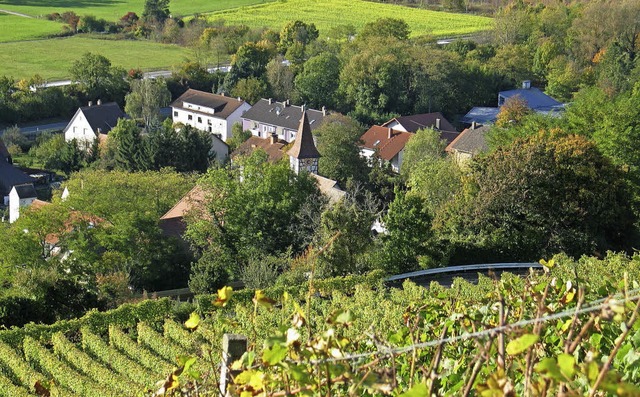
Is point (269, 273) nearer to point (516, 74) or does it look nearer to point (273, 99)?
point (273, 99)

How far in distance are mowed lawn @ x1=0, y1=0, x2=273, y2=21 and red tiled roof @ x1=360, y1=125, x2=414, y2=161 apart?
44.9 metres

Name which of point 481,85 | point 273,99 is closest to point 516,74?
point 481,85

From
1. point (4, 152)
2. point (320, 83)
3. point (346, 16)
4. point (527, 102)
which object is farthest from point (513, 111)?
point (346, 16)

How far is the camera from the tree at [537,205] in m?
20.2

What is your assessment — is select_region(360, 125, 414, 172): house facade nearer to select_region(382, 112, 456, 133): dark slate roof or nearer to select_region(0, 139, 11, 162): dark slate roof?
select_region(382, 112, 456, 133): dark slate roof

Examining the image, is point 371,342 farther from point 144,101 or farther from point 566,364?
point 144,101

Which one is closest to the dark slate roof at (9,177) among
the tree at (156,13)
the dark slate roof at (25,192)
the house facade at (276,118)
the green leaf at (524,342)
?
the dark slate roof at (25,192)

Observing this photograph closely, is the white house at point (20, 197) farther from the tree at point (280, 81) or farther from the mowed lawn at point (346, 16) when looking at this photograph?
the mowed lawn at point (346, 16)

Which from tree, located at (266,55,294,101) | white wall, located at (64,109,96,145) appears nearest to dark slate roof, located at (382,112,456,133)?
tree, located at (266,55,294,101)

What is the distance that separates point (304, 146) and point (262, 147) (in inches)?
336

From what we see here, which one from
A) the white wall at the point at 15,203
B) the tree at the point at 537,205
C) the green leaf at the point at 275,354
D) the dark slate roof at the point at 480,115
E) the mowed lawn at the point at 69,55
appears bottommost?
the dark slate roof at the point at 480,115

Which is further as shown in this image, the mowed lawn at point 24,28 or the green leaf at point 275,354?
the mowed lawn at point 24,28

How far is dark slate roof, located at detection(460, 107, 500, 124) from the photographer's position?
4775 centimetres

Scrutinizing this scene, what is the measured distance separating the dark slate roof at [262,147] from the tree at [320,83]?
805 centimetres
